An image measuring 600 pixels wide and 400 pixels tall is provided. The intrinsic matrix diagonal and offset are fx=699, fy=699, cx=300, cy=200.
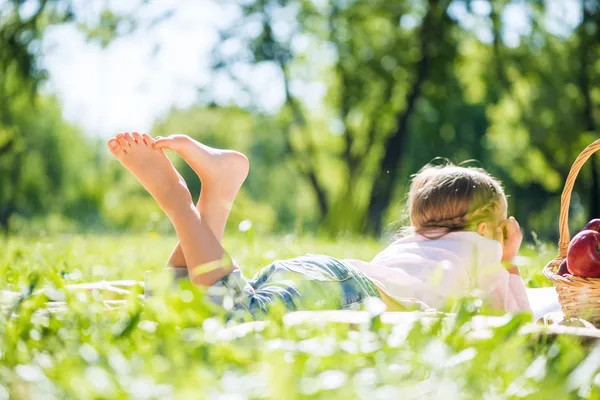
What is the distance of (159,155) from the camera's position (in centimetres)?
274

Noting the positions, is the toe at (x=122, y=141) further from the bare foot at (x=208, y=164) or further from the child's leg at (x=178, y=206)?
the bare foot at (x=208, y=164)

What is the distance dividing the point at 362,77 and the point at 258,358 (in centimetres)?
1555

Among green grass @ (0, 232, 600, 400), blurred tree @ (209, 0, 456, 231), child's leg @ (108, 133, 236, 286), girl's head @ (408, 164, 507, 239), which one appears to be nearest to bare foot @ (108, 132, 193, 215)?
child's leg @ (108, 133, 236, 286)

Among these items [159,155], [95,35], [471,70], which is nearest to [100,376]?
[159,155]

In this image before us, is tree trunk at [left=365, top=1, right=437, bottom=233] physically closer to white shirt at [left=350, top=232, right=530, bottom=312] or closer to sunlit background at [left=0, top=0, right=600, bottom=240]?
sunlit background at [left=0, top=0, right=600, bottom=240]

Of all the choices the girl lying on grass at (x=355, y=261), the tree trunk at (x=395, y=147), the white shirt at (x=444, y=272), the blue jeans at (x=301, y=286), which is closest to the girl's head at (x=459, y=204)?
the girl lying on grass at (x=355, y=261)

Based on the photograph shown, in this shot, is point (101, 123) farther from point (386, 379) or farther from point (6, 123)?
point (386, 379)

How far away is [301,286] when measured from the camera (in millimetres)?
2441

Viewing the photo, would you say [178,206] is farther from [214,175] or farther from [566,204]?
[566,204]

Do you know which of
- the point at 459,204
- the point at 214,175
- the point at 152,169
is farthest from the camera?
the point at 459,204

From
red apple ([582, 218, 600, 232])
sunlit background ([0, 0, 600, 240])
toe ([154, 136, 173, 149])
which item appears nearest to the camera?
red apple ([582, 218, 600, 232])

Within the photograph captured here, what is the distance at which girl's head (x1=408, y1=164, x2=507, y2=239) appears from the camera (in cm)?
299

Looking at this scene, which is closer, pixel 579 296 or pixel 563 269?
pixel 579 296

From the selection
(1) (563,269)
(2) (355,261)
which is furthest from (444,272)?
(1) (563,269)
